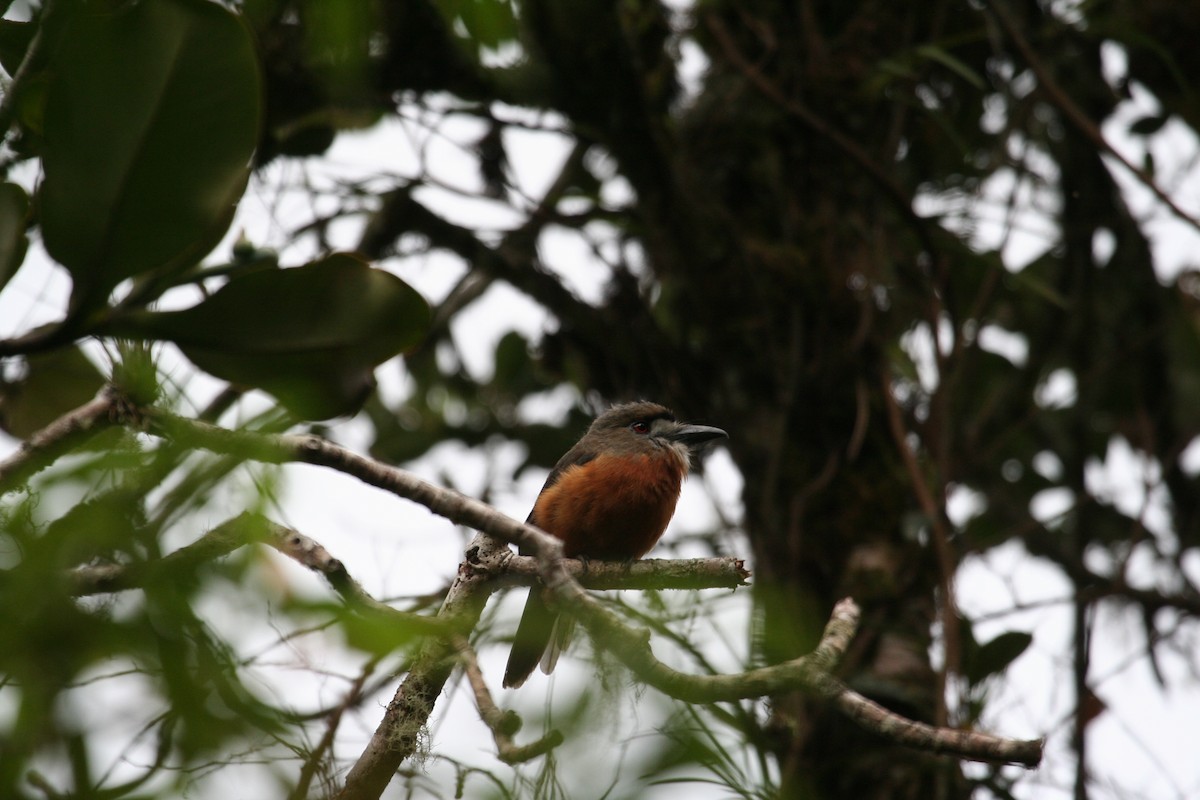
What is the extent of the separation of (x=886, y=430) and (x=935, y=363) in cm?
33

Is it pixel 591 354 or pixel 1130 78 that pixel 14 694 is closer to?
pixel 591 354

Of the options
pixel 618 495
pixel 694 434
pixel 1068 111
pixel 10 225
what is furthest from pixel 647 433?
pixel 10 225

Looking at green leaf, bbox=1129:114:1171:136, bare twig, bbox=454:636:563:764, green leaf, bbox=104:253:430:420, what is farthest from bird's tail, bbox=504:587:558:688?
green leaf, bbox=1129:114:1171:136

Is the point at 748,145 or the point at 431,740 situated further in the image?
the point at 748,145

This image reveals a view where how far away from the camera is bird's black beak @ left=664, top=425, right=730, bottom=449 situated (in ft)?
14.3

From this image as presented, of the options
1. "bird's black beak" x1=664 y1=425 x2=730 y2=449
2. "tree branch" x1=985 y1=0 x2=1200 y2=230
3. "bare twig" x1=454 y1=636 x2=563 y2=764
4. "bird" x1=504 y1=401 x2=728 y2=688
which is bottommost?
"bare twig" x1=454 y1=636 x2=563 y2=764

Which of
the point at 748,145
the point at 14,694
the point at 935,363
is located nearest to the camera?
the point at 14,694

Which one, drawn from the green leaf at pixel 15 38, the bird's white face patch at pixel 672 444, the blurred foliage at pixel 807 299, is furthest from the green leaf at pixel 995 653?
the green leaf at pixel 15 38

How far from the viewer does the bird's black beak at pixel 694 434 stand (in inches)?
171

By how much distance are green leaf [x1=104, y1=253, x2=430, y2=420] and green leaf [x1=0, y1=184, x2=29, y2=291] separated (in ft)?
0.74

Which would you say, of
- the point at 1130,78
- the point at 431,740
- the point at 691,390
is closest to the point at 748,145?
Result: the point at 691,390

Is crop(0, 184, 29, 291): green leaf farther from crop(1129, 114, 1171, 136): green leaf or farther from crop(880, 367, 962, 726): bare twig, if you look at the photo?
crop(1129, 114, 1171, 136): green leaf

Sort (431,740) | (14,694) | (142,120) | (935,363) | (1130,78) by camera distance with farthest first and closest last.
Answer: (1130,78)
(935,363)
(431,740)
(142,120)
(14,694)

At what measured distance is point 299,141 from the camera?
418 centimetres
